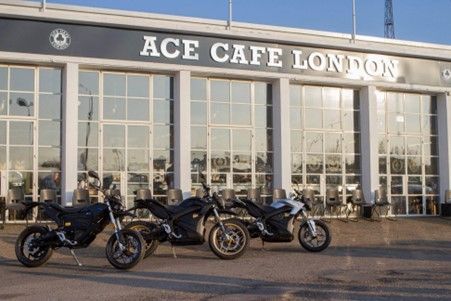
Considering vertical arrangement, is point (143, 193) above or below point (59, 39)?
below

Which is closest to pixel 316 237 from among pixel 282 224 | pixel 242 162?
pixel 282 224

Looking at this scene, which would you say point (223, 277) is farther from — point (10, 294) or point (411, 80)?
point (411, 80)

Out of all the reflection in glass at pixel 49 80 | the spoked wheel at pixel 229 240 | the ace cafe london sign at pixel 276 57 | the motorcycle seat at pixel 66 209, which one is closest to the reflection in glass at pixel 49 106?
the reflection in glass at pixel 49 80

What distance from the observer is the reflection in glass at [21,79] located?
17.6 meters

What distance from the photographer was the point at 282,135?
19891mm

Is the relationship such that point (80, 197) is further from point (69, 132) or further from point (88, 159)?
point (69, 132)

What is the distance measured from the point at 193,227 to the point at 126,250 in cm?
139

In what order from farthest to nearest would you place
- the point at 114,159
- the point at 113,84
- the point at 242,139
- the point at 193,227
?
1. the point at 242,139
2. the point at 113,84
3. the point at 114,159
4. the point at 193,227

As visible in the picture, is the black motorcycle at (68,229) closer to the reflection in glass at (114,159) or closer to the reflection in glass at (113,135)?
the reflection in glass at (114,159)

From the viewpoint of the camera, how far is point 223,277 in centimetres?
892

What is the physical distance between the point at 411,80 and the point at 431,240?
8.72 metres

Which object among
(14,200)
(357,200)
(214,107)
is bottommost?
(357,200)

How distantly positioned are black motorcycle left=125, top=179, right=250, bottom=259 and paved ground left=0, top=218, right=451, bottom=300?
29cm

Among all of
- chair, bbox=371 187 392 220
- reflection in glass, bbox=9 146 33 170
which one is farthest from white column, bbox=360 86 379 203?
reflection in glass, bbox=9 146 33 170
